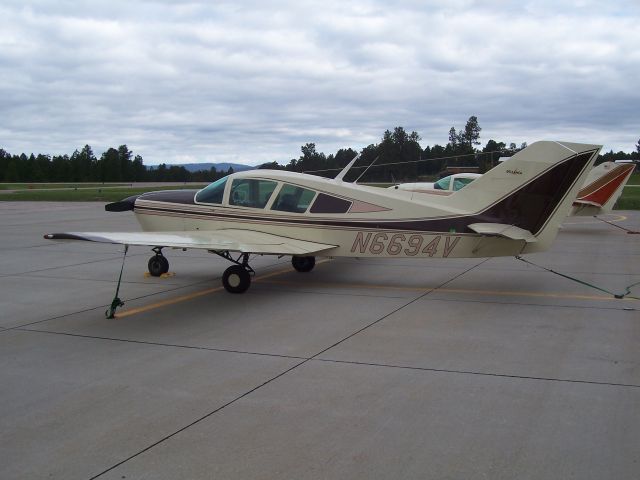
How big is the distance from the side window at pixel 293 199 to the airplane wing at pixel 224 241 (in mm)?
537

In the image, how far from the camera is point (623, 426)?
14.9 feet

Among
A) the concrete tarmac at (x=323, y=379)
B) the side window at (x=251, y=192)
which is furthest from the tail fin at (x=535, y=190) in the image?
the side window at (x=251, y=192)

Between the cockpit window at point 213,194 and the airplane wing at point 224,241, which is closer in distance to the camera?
the airplane wing at point 224,241

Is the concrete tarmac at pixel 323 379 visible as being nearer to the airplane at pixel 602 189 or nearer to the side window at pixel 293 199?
the side window at pixel 293 199

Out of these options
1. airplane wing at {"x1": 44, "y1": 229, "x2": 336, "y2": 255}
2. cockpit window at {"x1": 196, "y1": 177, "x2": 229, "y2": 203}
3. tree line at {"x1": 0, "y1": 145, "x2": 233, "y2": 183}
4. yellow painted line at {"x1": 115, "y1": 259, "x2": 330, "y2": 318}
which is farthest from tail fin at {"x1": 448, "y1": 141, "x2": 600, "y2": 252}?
tree line at {"x1": 0, "y1": 145, "x2": 233, "y2": 183}

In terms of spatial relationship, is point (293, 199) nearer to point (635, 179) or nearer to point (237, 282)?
point (237, 282)

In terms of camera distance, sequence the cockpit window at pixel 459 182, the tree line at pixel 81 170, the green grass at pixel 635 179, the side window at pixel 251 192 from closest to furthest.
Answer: the side window at pixel 251 192 → the cockpit window at pixel 459 182 → the green grass at pixel 635 179 → the tree line at pixel 81 170

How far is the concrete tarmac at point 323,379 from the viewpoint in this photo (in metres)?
4.12

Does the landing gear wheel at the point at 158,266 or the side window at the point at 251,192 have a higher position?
the side window at the point at 251,192

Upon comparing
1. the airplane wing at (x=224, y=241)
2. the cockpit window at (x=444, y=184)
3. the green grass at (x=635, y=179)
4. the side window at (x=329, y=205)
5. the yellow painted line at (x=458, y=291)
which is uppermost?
the green grass at (x=635, y=179)

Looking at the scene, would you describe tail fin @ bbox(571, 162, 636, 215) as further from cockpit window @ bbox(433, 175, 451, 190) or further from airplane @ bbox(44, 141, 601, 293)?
Result: airplane @ bbox(44, 141, 601, 293)

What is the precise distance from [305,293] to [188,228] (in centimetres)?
284

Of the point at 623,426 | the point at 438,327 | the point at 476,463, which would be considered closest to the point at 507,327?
the point at 438,327

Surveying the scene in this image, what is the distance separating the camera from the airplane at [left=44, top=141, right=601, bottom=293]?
9273mm
